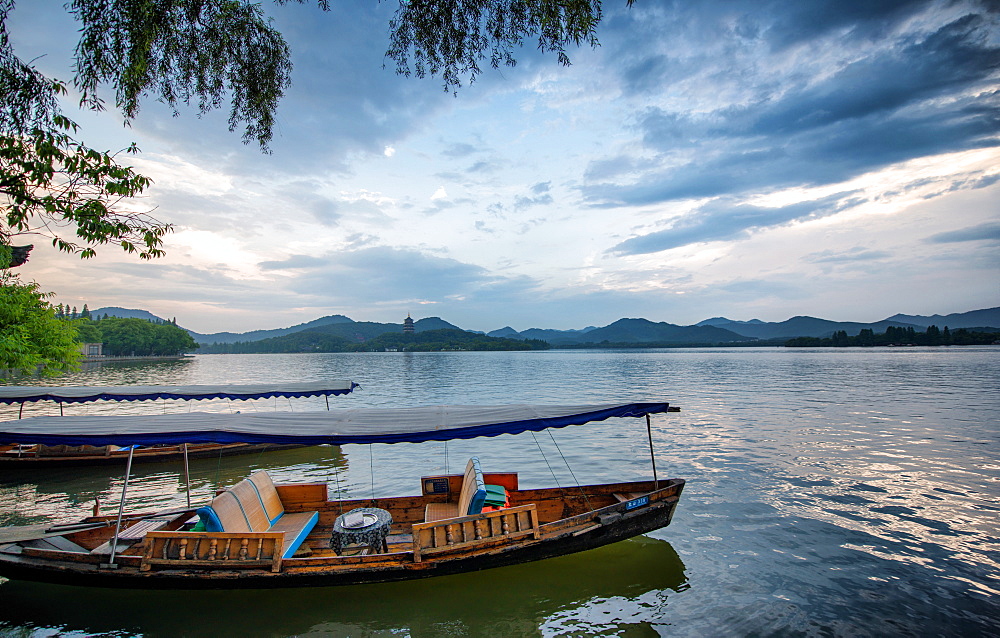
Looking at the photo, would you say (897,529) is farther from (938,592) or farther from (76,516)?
(76,516)

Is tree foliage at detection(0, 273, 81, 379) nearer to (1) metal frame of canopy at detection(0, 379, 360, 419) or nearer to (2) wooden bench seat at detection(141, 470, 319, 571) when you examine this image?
(1) metal frame of canopy at detection(0, 379, 360, 419)

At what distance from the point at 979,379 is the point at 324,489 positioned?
5598 cm

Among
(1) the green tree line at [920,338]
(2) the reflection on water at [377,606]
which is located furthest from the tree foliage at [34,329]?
(1) the green tree line at [920,338]

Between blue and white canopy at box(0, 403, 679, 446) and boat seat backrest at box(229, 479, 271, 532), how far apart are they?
1168 mm

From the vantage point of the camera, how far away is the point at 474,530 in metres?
7.78

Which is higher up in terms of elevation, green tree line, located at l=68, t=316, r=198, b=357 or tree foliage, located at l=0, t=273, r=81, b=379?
green tree line, located at l=68, t=316, r=198, b=357

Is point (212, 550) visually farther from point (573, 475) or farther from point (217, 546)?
point (573, 475)

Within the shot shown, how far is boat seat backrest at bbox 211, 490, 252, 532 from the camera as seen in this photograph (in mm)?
7324

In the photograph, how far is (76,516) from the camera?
11648 millimetres

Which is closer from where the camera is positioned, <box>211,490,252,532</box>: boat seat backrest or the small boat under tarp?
<box>211,490,252,532</box>: boat seat backrest

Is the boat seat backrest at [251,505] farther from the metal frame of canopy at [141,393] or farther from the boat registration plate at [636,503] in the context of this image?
the metal frame of canopy at [141,393]

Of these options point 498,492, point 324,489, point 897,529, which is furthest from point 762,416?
→ point 324,489

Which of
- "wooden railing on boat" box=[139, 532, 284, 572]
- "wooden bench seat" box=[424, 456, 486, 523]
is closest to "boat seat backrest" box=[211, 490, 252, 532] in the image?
"wooden railing on boat" box=[139, 532, 284, 572]

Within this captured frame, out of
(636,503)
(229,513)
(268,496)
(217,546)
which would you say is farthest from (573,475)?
(217,546)
